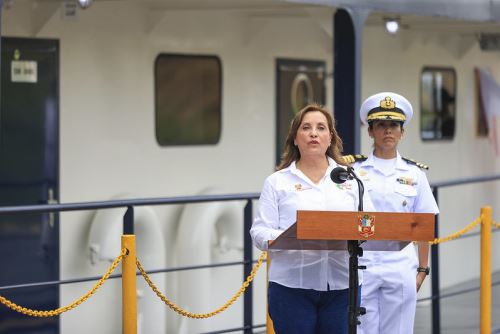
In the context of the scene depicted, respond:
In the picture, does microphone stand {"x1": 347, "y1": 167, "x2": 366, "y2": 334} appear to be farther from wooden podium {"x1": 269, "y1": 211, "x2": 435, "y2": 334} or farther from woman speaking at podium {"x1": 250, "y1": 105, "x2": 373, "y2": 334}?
woman speaking at podium {"x1": 250, "y1": 105, "x2": 373, "y2": 334}

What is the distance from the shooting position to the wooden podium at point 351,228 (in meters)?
4.61

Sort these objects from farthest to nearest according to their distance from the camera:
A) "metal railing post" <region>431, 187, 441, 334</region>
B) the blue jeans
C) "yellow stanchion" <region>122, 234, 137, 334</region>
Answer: "metal railing post" <region>431, 187, 441, 334</region>, "yellow stanchion" <region>122, 234, 137, 334</region>, the blue jeans

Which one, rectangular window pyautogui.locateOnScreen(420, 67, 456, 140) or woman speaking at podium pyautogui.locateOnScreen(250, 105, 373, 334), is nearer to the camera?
woman speaking at podium pyautogui.locateOnScreen(250, 105, 373, 334)

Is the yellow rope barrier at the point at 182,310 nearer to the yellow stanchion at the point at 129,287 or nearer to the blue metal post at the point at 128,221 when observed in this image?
the yellow stanchion at the point at 129,287

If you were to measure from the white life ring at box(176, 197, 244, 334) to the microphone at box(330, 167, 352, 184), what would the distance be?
4.56 metres

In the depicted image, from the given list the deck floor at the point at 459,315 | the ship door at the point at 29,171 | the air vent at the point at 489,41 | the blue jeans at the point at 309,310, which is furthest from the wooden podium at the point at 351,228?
the air vent at the point at 489,41

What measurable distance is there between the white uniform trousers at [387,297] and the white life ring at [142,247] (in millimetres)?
3036

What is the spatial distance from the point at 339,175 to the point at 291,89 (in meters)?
5.87

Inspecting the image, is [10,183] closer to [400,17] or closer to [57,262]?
[57,262]

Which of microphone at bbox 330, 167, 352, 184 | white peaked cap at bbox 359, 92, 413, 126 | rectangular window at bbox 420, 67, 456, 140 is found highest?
rectangular window at bbox 420, 67, 456, 140

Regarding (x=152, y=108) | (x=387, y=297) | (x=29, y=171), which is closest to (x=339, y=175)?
(x=387, y=297)

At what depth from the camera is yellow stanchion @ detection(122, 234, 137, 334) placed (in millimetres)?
6105

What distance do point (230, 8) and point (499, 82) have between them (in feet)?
17.2

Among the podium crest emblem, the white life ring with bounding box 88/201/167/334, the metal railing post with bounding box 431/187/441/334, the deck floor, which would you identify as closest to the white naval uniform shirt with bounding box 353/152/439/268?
the podium crest emblem
